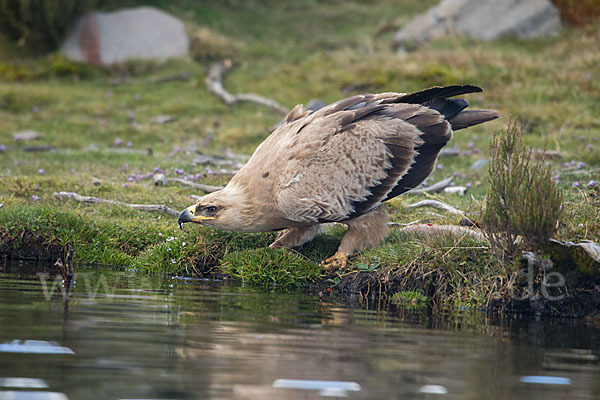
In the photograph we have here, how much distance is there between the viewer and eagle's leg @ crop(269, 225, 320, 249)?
9.71 metres

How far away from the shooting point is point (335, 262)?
30.0 feet

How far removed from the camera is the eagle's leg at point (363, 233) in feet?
Answer: 30.6

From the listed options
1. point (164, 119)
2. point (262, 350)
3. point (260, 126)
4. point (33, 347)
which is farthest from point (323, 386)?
point (164, 119)

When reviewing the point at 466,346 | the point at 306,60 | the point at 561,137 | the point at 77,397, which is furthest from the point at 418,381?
the point at 306,60

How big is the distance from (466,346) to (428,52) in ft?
54.0

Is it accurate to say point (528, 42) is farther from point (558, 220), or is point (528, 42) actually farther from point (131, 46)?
point (558, 220)

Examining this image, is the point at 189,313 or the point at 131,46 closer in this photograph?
the point at 189,313

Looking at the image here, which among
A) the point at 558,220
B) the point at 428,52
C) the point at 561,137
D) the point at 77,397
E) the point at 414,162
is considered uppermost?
the point at 428,52

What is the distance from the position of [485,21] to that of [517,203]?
1649cm

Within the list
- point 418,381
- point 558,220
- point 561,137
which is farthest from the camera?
point 561,137

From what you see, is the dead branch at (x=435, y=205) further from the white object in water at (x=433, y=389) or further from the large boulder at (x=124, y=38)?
the large boulder at (x=124, y=38)

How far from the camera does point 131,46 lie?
23297 mm

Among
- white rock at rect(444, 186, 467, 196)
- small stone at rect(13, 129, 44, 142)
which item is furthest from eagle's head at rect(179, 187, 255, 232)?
small stone at rect(13, 129, 44, 142)

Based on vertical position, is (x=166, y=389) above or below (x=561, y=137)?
below
